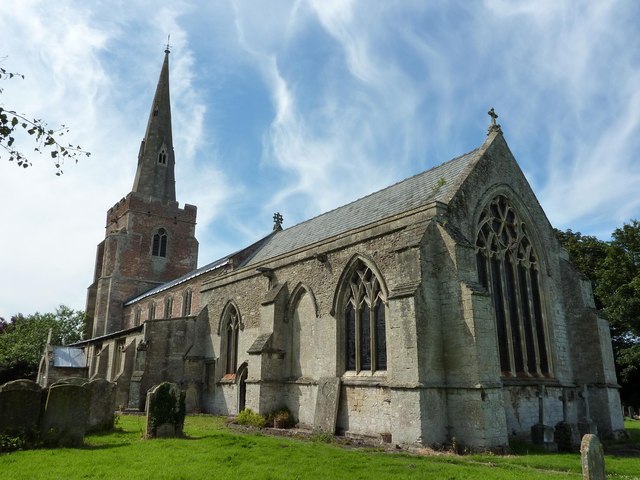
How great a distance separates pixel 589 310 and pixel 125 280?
3656 centimetres

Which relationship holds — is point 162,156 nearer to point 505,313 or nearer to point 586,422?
point 505,313

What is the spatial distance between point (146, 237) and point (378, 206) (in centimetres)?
3079

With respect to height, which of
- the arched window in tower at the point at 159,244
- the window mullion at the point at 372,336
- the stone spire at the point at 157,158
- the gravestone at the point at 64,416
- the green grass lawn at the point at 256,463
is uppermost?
the stone spire at the point at 157,158

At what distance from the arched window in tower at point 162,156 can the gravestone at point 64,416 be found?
127 feet

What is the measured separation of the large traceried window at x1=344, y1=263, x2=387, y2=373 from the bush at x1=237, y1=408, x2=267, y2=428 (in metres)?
3.89

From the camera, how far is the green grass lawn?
869 cm

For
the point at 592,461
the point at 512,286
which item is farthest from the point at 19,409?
the point at 512,286

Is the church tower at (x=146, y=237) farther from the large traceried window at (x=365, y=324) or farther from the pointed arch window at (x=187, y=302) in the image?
the large traceried window at (x=365, y=324)

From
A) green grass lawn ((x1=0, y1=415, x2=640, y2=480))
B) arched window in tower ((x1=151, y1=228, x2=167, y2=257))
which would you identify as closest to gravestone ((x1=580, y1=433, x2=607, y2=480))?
green grass lawn ((x1=0, y1=415, x2=640, y2=480))

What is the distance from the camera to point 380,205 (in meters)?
19.7

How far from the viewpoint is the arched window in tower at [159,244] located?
148 ft

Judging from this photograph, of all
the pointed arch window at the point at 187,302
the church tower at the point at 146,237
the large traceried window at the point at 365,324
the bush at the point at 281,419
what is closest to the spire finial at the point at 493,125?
the large traceried window at the point at 365,324

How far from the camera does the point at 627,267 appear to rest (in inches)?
1004

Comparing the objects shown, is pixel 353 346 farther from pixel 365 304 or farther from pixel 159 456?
pixel 159 456
